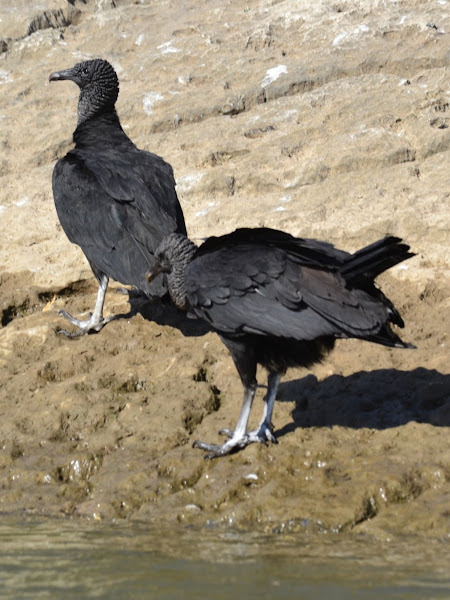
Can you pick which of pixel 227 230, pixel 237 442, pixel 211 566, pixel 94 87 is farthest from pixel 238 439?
pixel 94 87

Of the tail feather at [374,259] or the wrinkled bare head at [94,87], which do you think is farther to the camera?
the wrinkled bare head at [94,87]

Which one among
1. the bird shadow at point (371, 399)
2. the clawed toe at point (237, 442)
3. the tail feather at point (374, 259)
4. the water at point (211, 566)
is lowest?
the bird shadow at point (371, 399)

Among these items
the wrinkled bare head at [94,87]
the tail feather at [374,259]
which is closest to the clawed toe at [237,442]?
the tail feather at [374,259]

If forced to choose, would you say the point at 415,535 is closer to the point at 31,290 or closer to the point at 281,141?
the point at 31,290

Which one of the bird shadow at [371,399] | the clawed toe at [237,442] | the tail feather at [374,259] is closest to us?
the tail feather at [374,259]

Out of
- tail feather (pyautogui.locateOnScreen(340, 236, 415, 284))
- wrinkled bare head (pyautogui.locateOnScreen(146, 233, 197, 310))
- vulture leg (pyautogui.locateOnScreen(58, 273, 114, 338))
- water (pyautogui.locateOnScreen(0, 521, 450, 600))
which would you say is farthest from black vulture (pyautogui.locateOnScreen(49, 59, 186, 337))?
water (pyautogui.locateOnScreen(0, 521, 450, 600))

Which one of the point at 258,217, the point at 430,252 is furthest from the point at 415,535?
the point at 258,217

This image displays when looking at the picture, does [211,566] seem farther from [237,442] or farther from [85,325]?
[85,325]

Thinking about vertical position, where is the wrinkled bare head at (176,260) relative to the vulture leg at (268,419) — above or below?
above

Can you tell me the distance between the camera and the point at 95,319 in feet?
19.8

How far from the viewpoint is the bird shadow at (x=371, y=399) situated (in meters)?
4.62

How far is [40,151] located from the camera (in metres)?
8.54

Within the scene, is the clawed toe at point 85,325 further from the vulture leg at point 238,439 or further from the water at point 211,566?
the water at point 211,566

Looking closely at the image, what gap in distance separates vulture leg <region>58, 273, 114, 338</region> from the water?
7.45 feet
